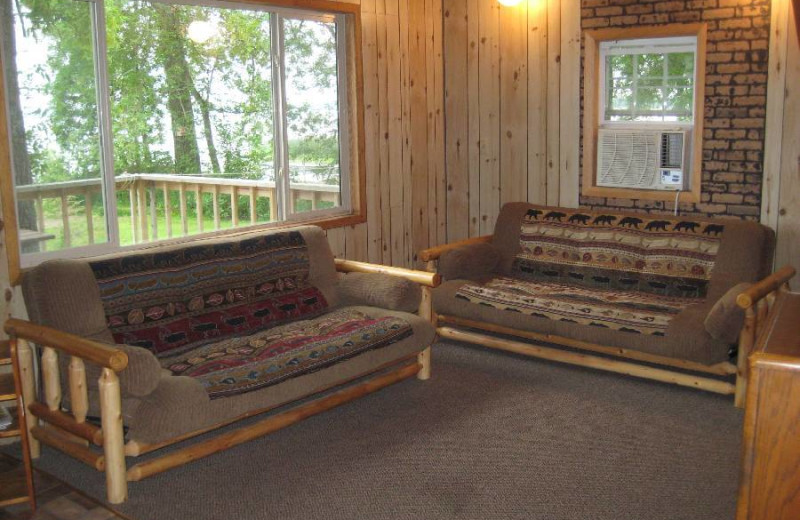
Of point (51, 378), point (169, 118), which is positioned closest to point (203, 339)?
point (51, 378)

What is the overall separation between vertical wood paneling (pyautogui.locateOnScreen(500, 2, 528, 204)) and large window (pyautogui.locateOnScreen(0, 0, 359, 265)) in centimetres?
109

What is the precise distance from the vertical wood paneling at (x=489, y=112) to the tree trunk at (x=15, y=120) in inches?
122

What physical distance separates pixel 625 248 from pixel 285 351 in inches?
88.1

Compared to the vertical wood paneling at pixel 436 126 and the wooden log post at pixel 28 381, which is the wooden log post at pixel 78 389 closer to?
the wooden log post at pixel 28 381

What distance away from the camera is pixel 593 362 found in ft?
14.5

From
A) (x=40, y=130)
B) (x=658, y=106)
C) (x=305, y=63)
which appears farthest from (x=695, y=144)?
(x=40, y=130)

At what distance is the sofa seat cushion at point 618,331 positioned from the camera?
400 centimetres

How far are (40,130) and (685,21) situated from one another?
11.6 feet

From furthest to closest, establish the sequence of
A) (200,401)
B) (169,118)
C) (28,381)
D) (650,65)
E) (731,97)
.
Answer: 1. (650,65)
2. (731,97)
3. (169,118)
4. (28,381)
5. (200,401)

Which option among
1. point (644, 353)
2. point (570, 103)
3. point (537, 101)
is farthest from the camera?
point (537, 101)

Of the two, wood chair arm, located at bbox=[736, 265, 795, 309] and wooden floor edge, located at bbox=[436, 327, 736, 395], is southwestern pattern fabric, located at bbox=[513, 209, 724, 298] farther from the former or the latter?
wooden floor edge, located at bbox=[436, 327, 736, 395]

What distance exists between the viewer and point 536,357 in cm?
481

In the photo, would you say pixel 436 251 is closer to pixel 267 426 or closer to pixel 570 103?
pixel 570 103

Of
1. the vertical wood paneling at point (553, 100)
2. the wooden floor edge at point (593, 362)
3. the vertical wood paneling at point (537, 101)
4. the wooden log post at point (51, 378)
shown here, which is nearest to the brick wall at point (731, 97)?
the vertical wood paneling at point (553, 100)
